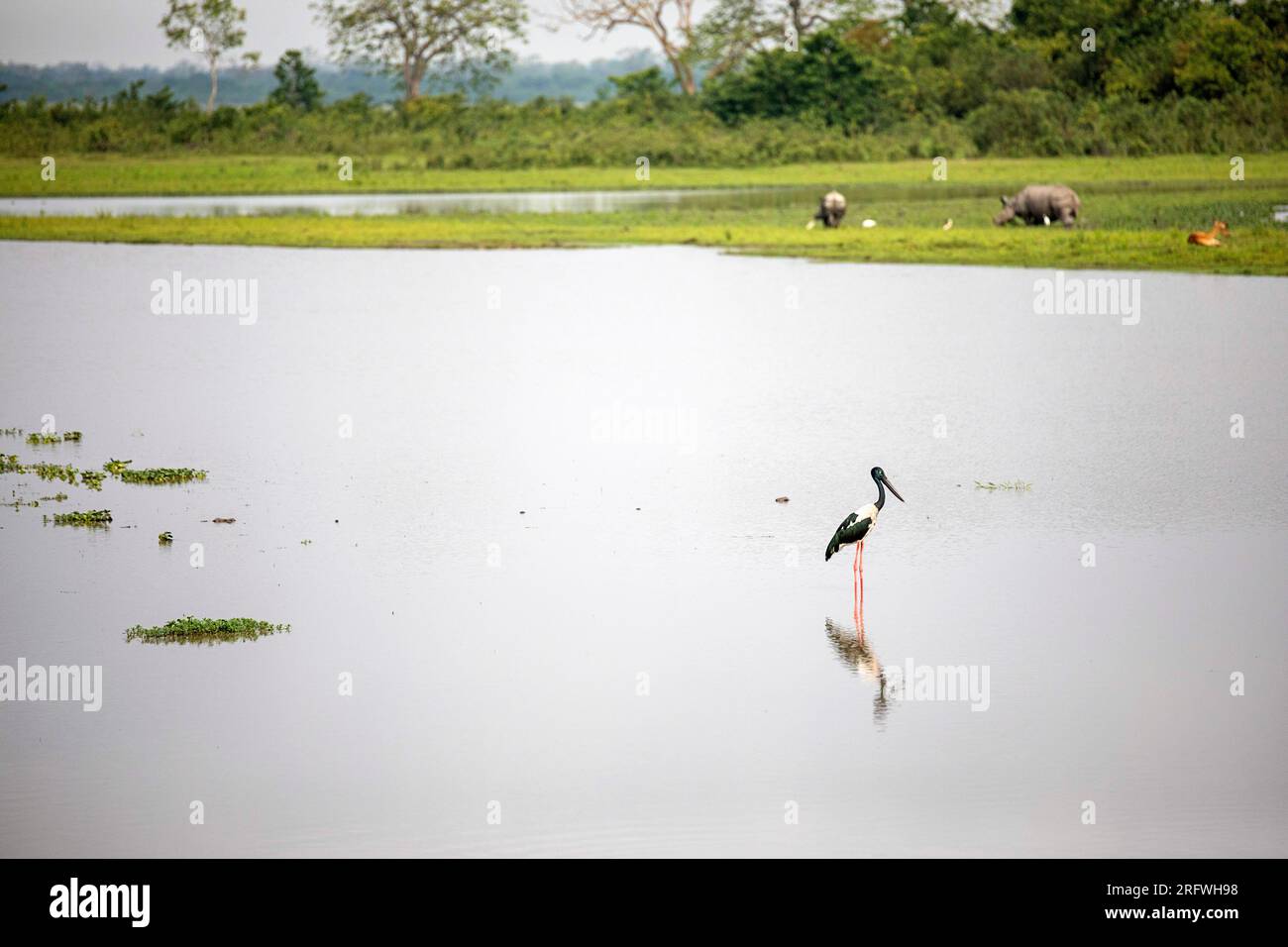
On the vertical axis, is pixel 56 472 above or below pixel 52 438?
below

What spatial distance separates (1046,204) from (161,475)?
22.8 metres

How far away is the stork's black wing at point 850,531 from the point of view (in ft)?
34.6

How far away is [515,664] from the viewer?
370 inches

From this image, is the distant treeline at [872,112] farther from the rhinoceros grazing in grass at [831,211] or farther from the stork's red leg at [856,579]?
the stork's red leg at [856,579]

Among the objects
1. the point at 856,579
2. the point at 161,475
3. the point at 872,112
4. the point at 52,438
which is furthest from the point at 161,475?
the point at 872,112

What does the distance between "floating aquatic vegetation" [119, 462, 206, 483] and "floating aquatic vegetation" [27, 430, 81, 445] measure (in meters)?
1.68

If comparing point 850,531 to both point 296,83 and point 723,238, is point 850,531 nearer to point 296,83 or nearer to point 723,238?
point 723,238

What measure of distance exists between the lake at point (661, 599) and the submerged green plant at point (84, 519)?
9 centimetres

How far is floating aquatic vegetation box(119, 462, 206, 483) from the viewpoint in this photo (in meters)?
14.1

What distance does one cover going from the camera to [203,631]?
9969 millimetres

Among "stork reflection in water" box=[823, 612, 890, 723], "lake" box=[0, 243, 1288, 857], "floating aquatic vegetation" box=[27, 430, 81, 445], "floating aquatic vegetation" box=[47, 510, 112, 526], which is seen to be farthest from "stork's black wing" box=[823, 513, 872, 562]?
"floating aquatic vegetation" box=[27, 430, 81, 445]

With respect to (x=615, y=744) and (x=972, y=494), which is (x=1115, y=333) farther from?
(x=615, y=744)
